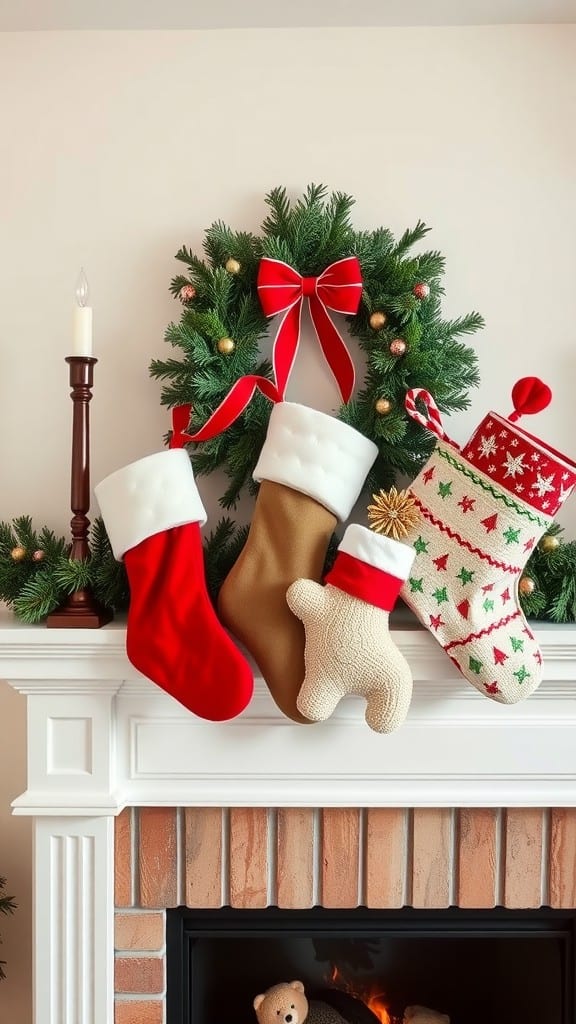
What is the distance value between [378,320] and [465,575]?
1.51 ft

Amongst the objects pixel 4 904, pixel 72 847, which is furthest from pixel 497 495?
pixel 4 904

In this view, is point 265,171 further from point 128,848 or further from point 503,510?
point 128,848

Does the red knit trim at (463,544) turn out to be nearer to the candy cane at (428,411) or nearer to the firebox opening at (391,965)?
the candy cane at (428,411)

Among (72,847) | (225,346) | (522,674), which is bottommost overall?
(72,847)

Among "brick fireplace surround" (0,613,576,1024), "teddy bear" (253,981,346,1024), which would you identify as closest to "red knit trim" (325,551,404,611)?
"brick fireplace surround" (0,613,576,1024)

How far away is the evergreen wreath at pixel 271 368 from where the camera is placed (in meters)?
1.31

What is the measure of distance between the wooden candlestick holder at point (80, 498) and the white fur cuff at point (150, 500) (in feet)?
0.21

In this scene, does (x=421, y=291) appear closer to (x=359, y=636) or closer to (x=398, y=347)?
(x=398, y=347)

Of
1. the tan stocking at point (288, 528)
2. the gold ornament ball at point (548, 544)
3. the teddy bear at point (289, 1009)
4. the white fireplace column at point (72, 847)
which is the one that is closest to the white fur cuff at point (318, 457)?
the tan stocking at point (288, 528)

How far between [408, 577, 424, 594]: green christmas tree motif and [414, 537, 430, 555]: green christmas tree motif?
40 millimetres

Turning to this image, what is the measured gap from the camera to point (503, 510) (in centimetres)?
116

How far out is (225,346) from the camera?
132cm

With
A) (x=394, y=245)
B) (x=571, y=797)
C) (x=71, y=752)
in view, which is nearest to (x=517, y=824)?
(x=571, y=797)

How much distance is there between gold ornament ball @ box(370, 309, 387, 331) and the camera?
1.34 meters
